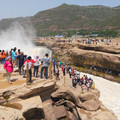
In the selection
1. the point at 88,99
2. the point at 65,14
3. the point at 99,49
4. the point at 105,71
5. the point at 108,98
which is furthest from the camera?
the point at 65,14

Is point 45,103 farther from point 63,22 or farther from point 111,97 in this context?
point 63,22

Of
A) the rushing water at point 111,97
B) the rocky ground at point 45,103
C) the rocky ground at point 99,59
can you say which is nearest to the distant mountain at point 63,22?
the rocky ground at point 99,59

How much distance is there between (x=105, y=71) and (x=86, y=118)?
14.7m

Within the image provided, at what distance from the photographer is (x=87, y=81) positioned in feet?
46.0

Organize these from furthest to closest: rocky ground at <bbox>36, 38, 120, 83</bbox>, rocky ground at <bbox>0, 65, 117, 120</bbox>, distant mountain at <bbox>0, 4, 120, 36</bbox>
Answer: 1. distant mountain at <bbox>0, 4, 120, 36</bbox>
2. rocky ground at <bbox>36, 38, 120, 83</bbox>
3. rocky ground at <bbox>0, 65, 117, 120</bbox>

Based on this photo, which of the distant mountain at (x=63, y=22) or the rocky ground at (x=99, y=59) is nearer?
the rocky ground at (x=99, y=59)

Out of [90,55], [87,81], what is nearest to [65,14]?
[90,55]

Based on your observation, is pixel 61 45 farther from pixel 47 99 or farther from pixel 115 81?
pixel 47 99

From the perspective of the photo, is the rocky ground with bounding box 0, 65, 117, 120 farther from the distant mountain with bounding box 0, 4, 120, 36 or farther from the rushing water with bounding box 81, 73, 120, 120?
the distant mountain with bounding box 0, 4, 120, 36

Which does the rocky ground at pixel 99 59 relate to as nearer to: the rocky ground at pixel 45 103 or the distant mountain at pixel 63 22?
the rocky ground at pixel 45 103

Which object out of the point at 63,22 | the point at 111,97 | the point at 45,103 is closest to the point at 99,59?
the point at 111,97

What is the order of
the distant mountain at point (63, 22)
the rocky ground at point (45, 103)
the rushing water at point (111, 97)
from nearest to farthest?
1. the rocky ground at point (45, 103)
2. the rushing water at point (111, 97)
3. the distant mountain at point (63, 22)

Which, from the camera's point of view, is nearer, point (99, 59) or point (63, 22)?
point (99, 59)

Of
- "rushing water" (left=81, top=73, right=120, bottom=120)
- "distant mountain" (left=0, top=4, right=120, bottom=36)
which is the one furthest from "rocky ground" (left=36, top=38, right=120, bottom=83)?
"distant mountain" (left=0, top=4, right=120, bottom=36)
